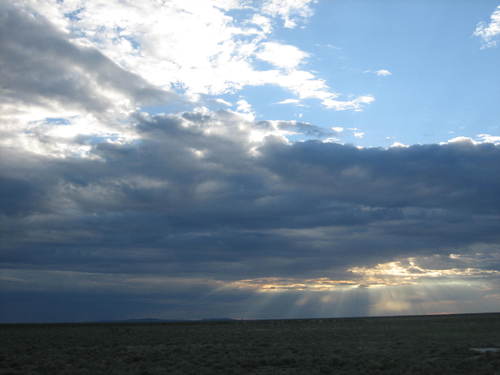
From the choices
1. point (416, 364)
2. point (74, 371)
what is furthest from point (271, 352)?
point (74, 371)

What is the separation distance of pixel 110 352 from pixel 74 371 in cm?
1107

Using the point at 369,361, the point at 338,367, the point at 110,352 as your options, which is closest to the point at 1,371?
the point at 110,352

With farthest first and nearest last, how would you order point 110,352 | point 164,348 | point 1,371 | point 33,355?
1. point 164,348
2. point 110,352
3. point 33,355
4. point 1,371

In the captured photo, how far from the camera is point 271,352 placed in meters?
35.9

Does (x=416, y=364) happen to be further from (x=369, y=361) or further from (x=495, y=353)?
(x=495, y=353)

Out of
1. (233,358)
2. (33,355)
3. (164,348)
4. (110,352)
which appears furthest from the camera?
(164,348)

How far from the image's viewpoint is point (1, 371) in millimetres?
26141

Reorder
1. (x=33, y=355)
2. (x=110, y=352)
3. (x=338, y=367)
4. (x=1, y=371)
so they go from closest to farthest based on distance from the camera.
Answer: (x=1, y=371)
(x=338, y=367)
(x=33, y=355)
(x=110, y=352)

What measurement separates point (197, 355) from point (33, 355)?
12011mm

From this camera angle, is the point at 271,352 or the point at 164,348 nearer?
the point at 271,352

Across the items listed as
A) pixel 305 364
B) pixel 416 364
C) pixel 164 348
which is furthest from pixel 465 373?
pixel 164 348

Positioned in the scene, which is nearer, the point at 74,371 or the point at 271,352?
the point at 74,371

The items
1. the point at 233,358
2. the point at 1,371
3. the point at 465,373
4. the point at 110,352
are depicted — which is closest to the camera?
the point at 465,373

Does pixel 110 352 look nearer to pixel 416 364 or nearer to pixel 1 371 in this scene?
pixel 1 371
